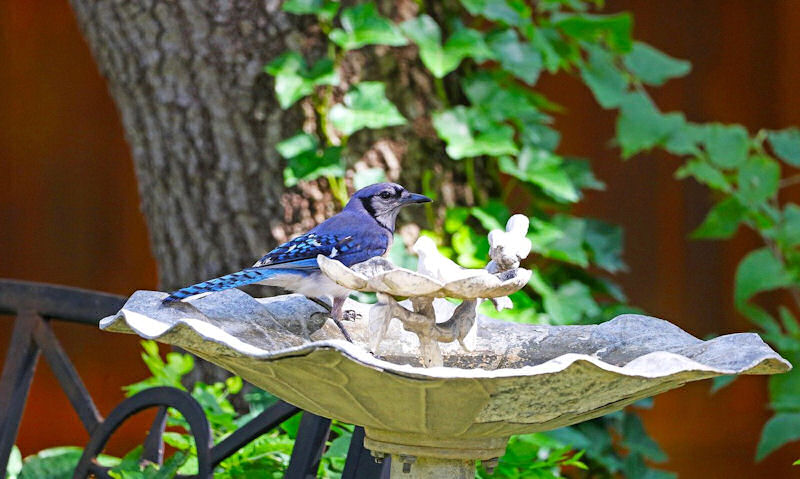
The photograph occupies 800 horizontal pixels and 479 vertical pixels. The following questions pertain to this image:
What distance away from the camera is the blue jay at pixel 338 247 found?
174 cm

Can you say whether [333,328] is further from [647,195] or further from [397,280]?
[647,195]

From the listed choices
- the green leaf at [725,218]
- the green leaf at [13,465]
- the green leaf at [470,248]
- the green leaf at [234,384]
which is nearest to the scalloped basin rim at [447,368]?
the green leaf at [234,384]

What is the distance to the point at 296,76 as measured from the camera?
2.79 meters

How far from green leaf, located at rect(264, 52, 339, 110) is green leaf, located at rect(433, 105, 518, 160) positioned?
35 cm

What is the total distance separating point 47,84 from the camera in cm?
409

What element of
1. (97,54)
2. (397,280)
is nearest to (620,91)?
(97,54)

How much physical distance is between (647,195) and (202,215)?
2.09 metres

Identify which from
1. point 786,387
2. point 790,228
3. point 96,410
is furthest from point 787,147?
point 96,410

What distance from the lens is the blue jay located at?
1.74 meters

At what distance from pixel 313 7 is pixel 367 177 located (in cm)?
50

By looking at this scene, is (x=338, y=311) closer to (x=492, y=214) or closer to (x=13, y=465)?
(x=13, y=465)

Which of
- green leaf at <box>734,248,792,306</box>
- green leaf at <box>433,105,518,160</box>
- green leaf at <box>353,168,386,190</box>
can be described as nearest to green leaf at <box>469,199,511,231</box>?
green leaf at <box>433,105,518,160</box>

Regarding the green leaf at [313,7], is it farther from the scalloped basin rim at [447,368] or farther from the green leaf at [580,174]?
the scalloped basin rim at [447,368]

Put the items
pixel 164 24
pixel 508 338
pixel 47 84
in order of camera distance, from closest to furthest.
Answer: pixel 508 338 < pixel 164 24 < pixel 47 84
